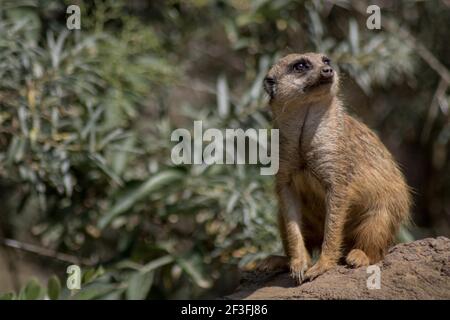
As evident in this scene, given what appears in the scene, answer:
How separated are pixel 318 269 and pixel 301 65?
4.02 feet

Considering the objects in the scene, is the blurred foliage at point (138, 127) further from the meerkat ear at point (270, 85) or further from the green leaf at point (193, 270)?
the meerkat ear at point (270, 85)

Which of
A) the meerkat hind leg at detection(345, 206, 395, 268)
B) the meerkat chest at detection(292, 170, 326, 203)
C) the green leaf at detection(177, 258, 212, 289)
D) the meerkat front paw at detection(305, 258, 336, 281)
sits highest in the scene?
the meerkat chest at detection(292, 170, 326, 203)

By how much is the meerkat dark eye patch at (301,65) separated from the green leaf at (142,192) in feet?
5.60

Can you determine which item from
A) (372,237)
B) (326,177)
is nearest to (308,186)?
(326,177)

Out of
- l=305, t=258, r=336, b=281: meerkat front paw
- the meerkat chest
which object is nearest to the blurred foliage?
the meerkat chest

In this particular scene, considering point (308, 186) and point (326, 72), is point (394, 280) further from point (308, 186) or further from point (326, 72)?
point (326, 72)

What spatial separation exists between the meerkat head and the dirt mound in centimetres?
100

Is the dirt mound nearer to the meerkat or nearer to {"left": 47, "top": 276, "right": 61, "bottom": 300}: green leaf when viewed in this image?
the meerkat

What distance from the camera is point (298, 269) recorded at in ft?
14.9

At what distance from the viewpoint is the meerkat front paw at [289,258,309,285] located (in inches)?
178

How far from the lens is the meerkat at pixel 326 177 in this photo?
468cm

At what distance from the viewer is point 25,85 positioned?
21.1ft

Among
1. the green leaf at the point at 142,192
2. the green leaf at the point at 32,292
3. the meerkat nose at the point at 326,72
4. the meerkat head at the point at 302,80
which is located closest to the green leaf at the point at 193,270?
the green leaf at the point at 142,192
